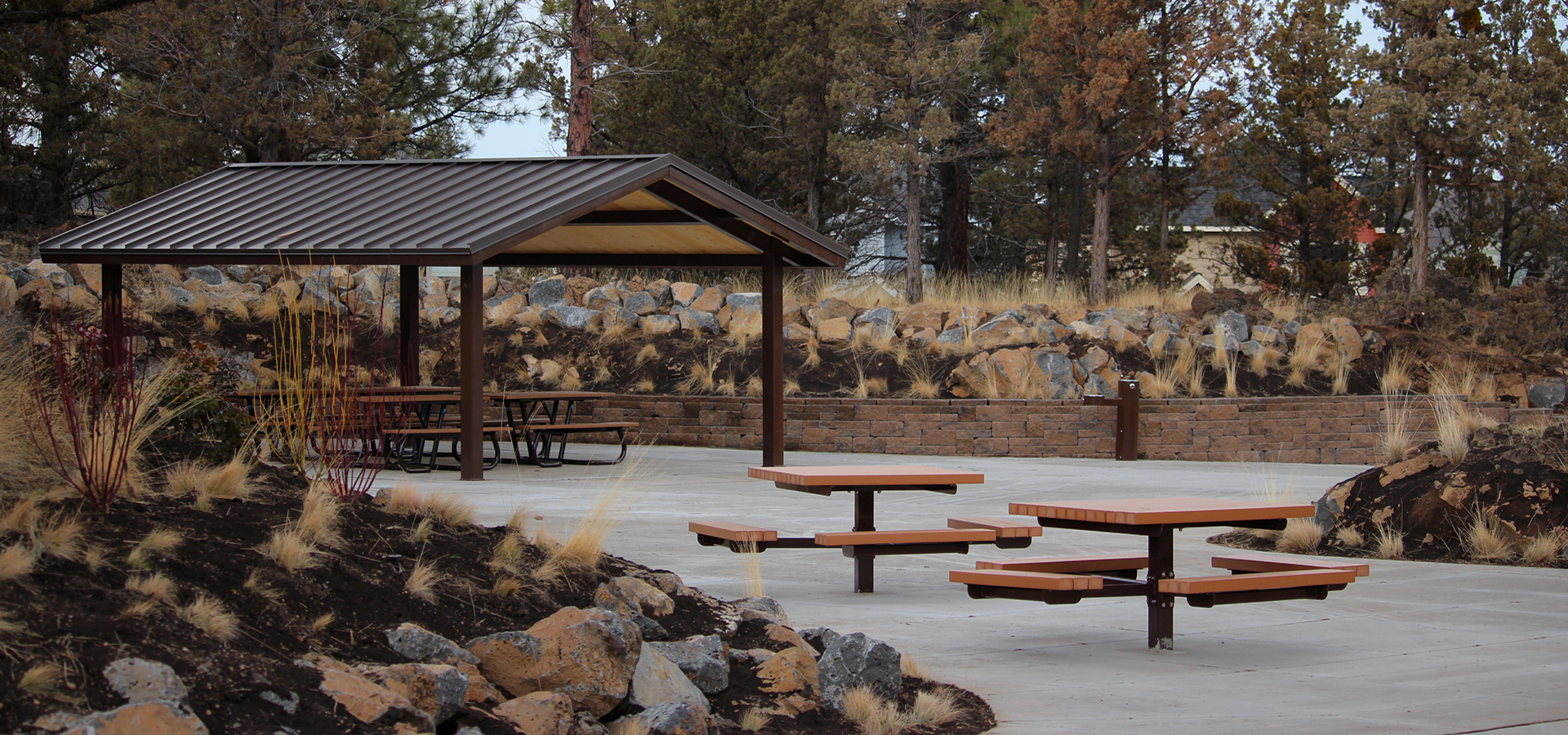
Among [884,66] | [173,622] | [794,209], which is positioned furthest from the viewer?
[794,209]

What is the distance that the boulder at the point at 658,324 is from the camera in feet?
61.8

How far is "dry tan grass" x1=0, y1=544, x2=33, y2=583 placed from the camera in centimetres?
374

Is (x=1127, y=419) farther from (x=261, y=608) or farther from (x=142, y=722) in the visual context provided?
(x=142, y=722)

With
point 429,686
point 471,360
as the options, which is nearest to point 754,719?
point 429,686

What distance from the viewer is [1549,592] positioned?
761 centimetres

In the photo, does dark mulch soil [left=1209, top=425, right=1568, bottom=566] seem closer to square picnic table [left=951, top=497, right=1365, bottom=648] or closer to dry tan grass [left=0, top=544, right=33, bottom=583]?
square picnic table [left=951, top=497, right=1365, bottom=648]

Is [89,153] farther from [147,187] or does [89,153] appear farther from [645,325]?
[645,325]

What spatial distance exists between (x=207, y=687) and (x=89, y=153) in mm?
21516

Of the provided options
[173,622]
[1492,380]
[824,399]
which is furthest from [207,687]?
[1492,380]

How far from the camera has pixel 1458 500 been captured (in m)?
9.20

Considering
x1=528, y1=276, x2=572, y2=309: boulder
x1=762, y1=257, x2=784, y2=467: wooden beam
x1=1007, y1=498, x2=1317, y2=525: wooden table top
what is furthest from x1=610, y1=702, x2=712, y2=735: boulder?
x1=528, y1=276, x2=572, y2=309: boulder

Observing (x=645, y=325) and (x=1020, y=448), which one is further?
(x=645, y=325)

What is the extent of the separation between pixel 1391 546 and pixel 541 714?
6850 millimetres

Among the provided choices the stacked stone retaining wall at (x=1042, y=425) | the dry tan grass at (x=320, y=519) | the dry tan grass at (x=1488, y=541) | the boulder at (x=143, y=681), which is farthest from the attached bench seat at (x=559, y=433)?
the boulder at (x=143, y=681)
